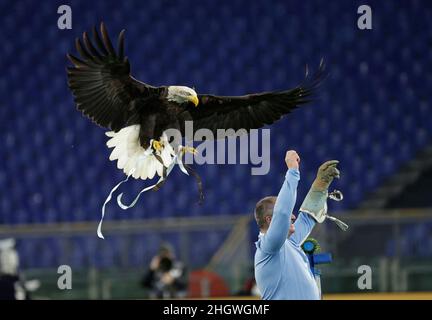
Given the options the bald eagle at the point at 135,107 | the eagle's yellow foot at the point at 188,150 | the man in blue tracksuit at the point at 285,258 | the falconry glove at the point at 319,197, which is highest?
the bald eagle at the point at 135,107

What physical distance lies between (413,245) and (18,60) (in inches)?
191

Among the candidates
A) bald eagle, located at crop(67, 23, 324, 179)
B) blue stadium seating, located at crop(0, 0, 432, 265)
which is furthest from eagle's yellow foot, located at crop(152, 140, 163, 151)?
Result: blue stadium seating, located at crop(0, 0, 432, 265)

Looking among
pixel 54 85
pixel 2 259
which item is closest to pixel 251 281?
pixel 2 259

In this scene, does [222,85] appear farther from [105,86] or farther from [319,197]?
[319,197]

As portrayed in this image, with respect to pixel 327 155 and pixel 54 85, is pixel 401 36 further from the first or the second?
pixel 54 85

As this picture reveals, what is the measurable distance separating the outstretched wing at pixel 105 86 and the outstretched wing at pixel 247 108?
0.25 m

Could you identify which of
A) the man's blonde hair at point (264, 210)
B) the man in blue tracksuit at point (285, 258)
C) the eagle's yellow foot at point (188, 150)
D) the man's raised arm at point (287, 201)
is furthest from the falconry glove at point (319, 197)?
the eagle's yellow foot at point (188, 150)

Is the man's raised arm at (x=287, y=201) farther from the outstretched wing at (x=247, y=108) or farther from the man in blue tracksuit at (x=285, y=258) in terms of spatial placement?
the outstretched wing at (x=247, y=108)

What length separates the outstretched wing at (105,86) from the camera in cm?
461

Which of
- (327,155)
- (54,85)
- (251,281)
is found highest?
(54,85)

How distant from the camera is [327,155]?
1066cm

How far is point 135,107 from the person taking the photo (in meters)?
4.64

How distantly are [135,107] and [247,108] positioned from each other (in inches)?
22.6

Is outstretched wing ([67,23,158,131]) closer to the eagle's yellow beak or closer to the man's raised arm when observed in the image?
the eagle's yellow beak
